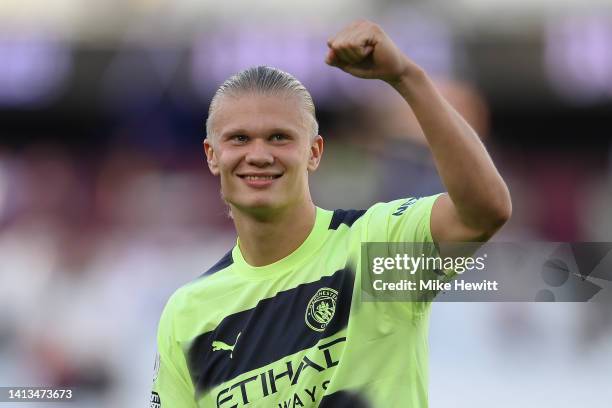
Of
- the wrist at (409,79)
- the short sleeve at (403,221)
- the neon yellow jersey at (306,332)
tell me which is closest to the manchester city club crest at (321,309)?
the neon yellow jersey at (306,332)

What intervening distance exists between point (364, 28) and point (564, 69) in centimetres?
925

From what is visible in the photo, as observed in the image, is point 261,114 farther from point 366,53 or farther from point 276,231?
point 366,53

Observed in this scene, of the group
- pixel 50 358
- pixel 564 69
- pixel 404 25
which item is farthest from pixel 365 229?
pixel 564 69

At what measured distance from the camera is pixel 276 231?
3.21 meters

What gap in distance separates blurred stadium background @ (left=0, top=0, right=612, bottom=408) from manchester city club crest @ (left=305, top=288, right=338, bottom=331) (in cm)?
652

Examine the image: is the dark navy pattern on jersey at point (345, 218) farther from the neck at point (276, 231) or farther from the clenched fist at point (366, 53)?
the clenched fist at point (366, 53)

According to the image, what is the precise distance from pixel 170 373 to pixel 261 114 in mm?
961

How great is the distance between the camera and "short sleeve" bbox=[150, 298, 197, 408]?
326 centimetres

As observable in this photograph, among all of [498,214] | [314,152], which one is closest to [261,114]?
[314,152]

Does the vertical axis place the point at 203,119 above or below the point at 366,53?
above

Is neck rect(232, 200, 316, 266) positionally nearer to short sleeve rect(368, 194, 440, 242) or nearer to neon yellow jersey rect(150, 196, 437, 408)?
neon yellow jersey rect(150, 196, 437, 408)

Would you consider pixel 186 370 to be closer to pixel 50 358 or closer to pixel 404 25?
pixel 50 358

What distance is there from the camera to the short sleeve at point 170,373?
3.26 metres

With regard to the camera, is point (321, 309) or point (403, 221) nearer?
point (403, 221)
